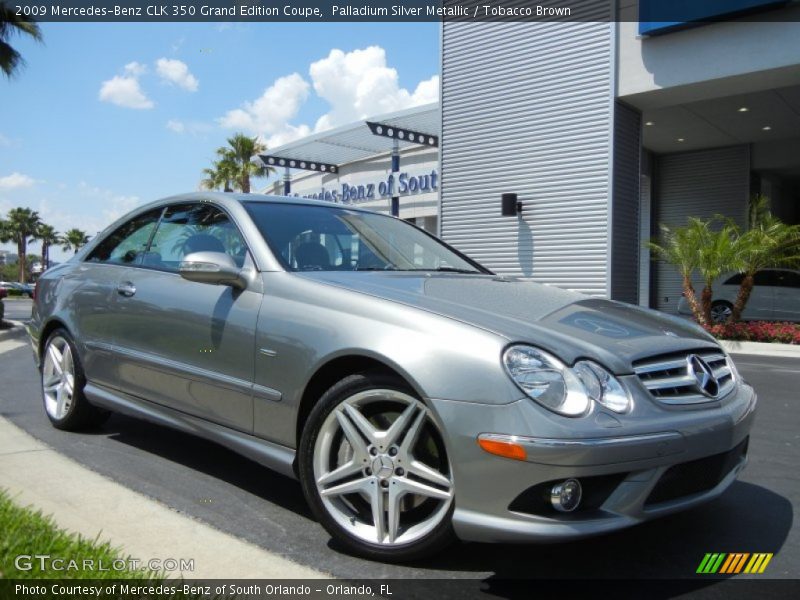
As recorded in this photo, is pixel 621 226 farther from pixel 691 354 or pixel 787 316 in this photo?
pixel 691 354

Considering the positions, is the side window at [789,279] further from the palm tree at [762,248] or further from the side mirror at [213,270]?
the side mirror at [213,270]

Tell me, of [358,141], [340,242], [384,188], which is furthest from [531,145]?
[340,242]

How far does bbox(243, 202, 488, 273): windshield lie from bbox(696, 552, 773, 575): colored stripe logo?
6.10ft

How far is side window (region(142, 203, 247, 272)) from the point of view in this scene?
3.55 metres

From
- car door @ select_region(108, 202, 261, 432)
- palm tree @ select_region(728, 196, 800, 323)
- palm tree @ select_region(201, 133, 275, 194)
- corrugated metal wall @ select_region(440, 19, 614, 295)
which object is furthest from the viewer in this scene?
palm tree @ select_region(201, 133, 275, 194)

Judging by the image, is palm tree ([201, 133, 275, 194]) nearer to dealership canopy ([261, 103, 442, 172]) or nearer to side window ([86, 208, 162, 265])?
dealership canopy ([261, 103, 442, 172])

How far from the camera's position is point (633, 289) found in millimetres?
14141

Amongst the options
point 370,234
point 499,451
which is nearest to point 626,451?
point 499,451

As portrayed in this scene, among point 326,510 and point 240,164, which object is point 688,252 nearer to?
point 326,510

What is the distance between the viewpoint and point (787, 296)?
14.7m

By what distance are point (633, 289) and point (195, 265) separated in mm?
12354

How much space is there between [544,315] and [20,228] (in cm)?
8113

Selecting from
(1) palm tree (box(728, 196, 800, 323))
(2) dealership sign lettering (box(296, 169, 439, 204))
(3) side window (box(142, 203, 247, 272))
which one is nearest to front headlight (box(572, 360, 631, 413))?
(3) side window (box(142, 203, 247, 272))

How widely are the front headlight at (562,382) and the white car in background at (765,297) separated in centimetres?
1303
